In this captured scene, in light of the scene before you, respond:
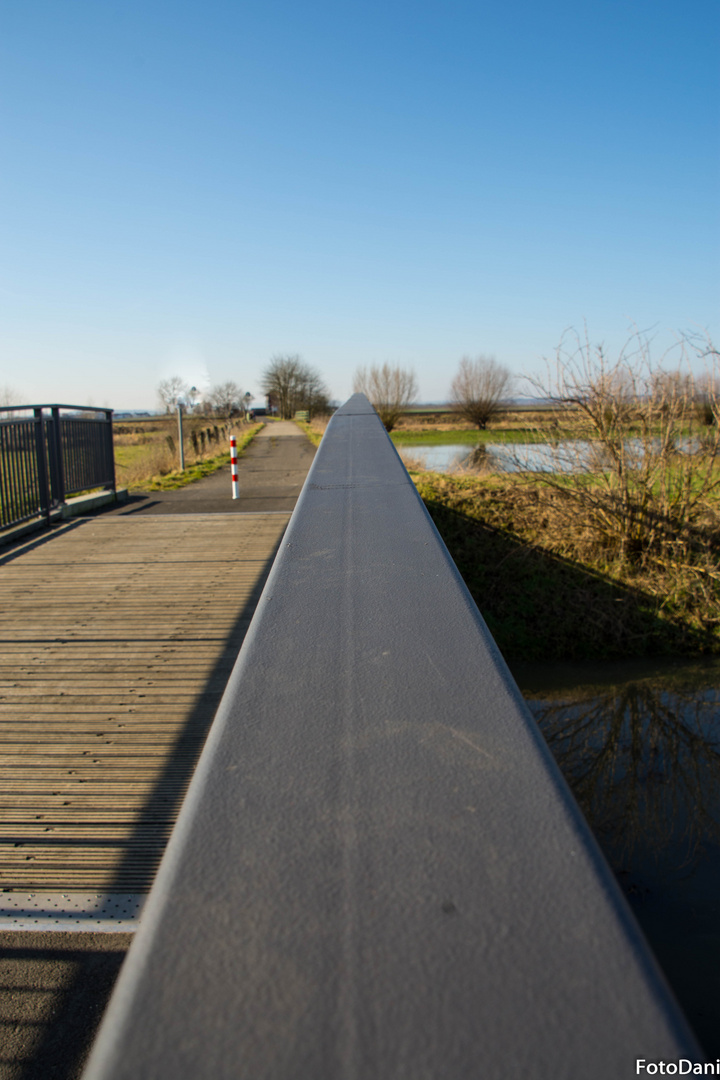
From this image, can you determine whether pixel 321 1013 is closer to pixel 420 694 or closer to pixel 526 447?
pixel 420 694

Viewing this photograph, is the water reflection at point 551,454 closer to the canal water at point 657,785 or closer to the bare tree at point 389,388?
the canal water at point 657,785

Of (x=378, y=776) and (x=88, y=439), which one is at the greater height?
(x=88, y=439)

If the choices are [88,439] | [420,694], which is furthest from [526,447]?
[420,694]

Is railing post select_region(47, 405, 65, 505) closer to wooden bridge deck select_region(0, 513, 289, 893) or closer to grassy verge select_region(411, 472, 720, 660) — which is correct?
wooden bridge deck select_region(0, 513, 289, 893)

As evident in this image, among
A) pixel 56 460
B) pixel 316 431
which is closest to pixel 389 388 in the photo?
pixel 316 431

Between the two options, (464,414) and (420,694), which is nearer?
(420,694)

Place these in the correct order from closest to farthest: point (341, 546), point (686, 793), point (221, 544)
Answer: point (341, 546), point (686, 793), point (221, 544)

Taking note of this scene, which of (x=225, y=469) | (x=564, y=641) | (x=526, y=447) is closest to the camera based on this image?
(x=564, y=641)

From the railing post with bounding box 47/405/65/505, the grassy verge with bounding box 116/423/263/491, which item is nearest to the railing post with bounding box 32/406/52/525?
the railing post with bounding box 47/405/65/505

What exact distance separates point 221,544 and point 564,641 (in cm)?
517

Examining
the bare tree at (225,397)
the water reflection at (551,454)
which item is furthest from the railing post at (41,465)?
the bare tree at (225,397)

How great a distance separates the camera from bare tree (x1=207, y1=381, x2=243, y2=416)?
53.0 m

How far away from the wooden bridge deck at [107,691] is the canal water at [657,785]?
277cm

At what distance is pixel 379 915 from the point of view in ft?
3.10
